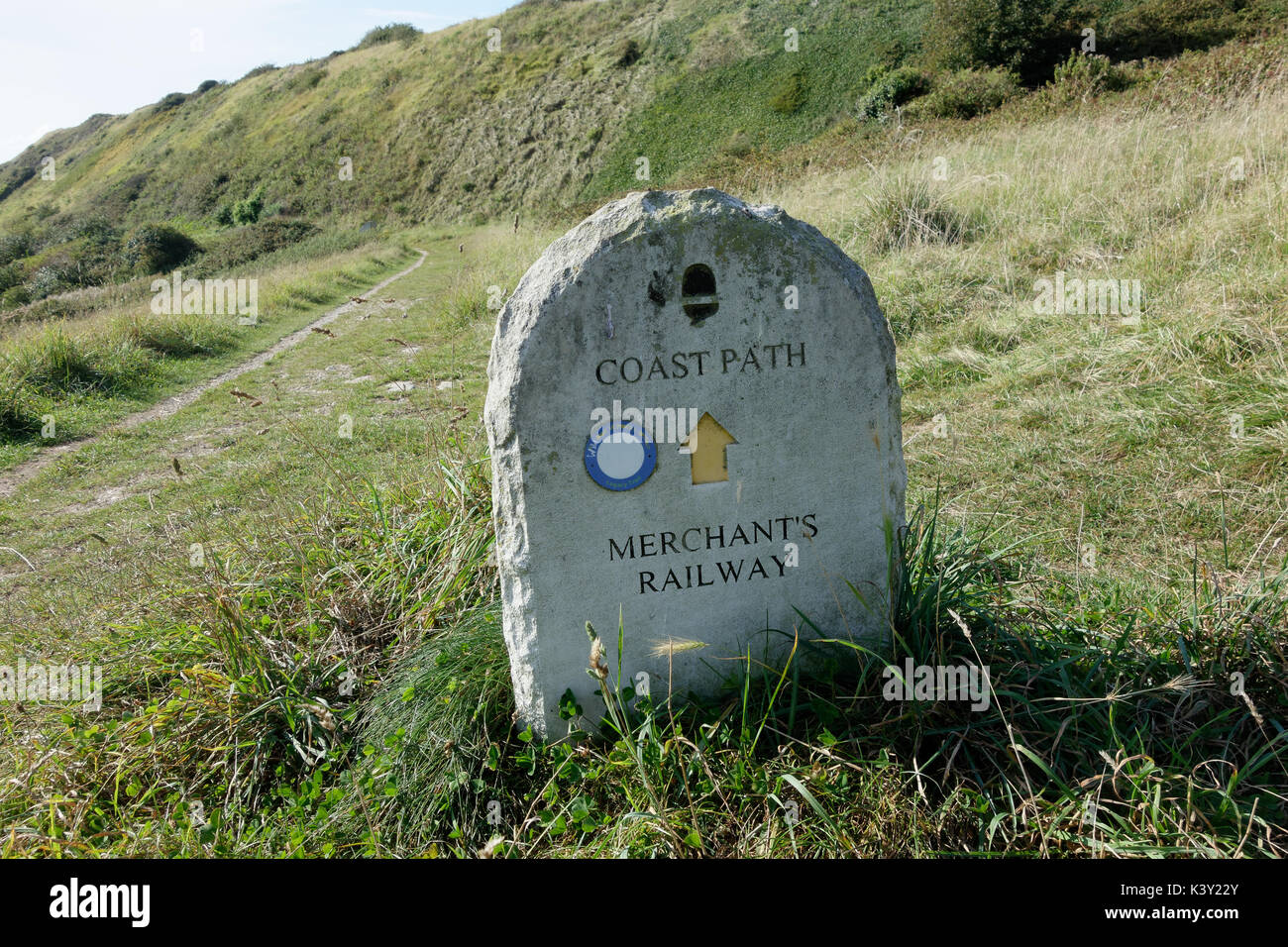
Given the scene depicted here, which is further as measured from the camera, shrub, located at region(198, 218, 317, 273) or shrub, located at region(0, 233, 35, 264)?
shrub, located at region(0, 233, 35, 264)

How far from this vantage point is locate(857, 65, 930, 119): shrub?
1758cm

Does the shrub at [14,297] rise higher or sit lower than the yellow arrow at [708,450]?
higher

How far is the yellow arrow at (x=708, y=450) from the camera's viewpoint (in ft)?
7.63

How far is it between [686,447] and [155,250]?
29.5 meters

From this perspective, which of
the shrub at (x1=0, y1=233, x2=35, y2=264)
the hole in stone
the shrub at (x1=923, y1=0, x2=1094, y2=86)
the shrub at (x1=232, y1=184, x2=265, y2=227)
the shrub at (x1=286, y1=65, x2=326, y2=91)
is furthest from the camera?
the shrub at (x1=286, y1=65, x2=326, y2=91)

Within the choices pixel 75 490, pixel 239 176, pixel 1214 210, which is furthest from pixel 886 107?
pixel 239 176

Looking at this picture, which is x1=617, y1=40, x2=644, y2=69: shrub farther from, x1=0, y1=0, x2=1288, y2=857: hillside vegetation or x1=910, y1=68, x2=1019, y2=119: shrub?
x1=0, y1=0, x2=1288, y2=857: hillside vegetation

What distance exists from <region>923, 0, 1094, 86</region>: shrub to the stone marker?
15236 mm

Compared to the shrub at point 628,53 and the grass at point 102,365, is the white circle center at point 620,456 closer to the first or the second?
the grass at point 102,365

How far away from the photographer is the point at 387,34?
47.4 metres

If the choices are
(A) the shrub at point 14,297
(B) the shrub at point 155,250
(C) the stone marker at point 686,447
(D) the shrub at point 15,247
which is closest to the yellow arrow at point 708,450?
(C) the stone marker at point 686,447

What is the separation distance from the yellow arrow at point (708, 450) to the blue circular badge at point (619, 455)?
0.12 metres

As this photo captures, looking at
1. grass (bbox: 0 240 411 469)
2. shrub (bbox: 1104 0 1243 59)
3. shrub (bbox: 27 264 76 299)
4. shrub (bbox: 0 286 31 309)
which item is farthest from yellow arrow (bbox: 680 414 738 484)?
shrub (bbox: 27 264 76 299)
